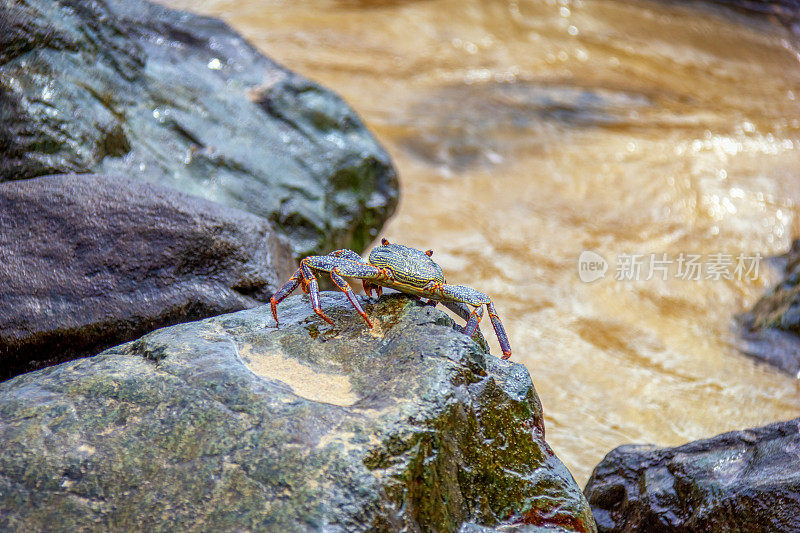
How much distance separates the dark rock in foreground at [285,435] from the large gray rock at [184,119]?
2.19 metres

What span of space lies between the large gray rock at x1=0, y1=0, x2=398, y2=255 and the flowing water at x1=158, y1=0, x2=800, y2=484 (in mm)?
1876

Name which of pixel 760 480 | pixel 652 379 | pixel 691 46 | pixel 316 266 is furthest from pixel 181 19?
pixel 691 46

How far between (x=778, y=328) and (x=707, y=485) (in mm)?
4085

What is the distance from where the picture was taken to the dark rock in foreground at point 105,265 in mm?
3477

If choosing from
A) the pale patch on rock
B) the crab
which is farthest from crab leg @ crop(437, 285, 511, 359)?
the pale patch on rock

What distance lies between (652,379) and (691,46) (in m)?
9.09

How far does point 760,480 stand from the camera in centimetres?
324

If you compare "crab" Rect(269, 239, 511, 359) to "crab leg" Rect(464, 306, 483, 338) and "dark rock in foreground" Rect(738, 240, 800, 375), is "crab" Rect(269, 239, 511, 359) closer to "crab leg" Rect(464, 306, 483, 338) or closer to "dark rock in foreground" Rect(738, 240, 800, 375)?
"crab leg" Rect(464, 306, 483, 338)

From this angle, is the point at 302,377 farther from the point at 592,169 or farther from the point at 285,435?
the point at 592,169

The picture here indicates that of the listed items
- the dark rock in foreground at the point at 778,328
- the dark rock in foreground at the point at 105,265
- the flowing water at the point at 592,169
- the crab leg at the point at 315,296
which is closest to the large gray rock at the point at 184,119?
the dark rock in foreground at the point at 105,265

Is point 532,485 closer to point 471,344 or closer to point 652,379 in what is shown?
point 471,344

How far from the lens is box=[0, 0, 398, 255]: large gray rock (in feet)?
15.0

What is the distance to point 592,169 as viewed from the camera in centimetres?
945

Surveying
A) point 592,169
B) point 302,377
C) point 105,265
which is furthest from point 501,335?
point 592,169
